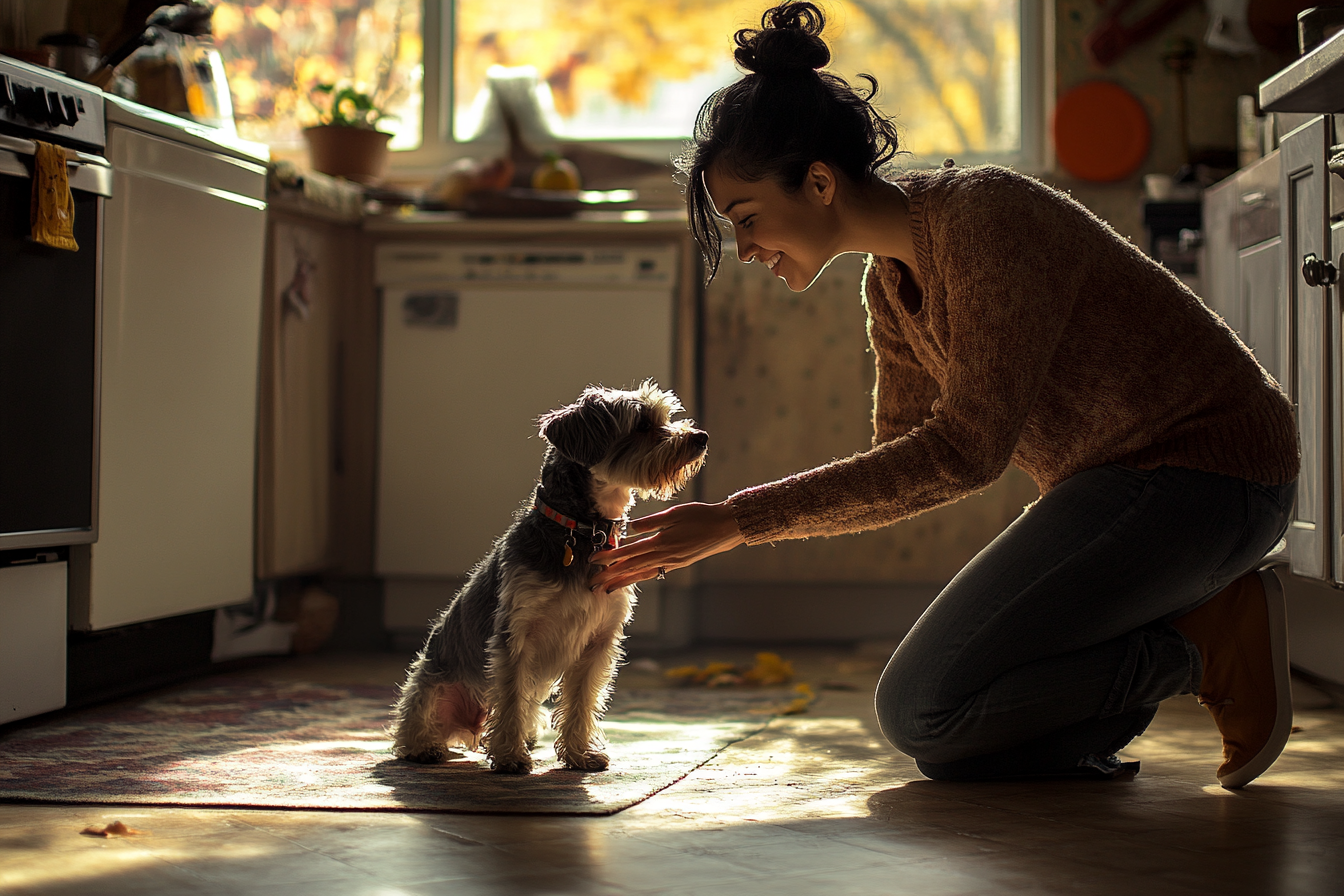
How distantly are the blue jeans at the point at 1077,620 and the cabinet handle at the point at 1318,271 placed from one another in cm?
71

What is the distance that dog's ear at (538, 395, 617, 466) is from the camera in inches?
79.6

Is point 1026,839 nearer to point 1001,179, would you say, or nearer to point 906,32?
point 1001,179

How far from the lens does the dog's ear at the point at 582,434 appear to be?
2021 millimetres

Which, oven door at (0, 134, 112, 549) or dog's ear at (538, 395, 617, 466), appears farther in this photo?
oven door at (0, 134, 112, 549)

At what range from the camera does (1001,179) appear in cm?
180

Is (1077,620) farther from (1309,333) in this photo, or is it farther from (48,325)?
(48,325)

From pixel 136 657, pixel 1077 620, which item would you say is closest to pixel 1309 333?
pixel 1077 620

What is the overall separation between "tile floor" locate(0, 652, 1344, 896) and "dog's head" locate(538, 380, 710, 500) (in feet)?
1.61

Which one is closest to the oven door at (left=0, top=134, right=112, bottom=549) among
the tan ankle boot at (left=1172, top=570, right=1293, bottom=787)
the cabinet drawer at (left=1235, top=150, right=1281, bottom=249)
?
the tan ankle boot at (left=1172, top=570, right=1293, bottom=787)

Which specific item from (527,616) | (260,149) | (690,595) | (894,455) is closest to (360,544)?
(690,595)

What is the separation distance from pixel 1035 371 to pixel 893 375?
46 cm

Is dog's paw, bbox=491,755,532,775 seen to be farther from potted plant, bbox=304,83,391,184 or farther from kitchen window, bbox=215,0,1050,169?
kitchen window, bbox=215,0,1050,169

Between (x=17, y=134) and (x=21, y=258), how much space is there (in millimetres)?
223

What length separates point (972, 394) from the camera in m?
1.70
